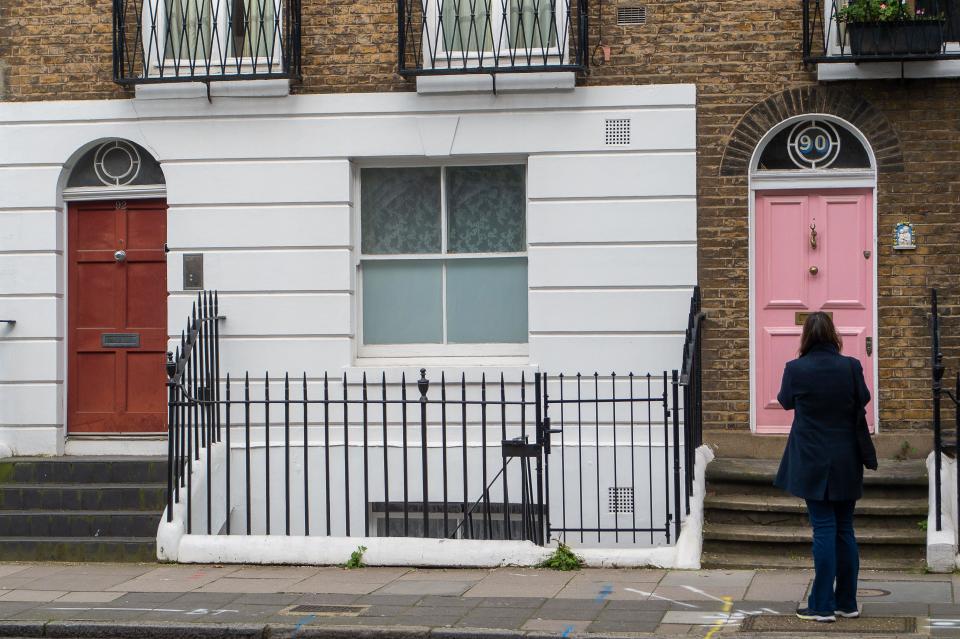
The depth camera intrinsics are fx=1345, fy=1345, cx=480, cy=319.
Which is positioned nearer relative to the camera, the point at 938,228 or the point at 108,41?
the point at 938,228

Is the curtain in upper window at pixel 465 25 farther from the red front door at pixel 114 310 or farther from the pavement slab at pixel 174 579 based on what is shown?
the pavement slab at pixel 174 579

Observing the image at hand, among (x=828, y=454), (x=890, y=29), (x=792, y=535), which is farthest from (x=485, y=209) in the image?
(x=828, y=454)

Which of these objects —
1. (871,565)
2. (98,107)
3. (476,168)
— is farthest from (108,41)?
(871,565)

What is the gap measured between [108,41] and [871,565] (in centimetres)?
770

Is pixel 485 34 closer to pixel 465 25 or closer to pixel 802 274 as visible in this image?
pixel 465 25

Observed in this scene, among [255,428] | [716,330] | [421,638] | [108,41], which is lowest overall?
[421,638]

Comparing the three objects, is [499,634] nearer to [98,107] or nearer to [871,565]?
[871,565]

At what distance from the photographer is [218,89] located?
11.7 meters

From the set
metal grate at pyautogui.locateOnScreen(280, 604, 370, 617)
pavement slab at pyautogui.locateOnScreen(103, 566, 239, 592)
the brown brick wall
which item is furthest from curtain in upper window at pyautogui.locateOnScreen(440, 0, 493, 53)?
metal grate at pyautogui.locateOnScreen(280, 604, 370, 617)

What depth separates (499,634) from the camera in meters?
7.45

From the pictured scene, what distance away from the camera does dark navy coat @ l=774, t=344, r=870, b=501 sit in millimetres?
7496

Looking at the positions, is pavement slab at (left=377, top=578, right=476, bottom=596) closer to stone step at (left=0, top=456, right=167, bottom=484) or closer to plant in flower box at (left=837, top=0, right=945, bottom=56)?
stone step at (left=0, top=456, right=167, bottom=484)

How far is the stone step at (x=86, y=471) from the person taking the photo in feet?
36.6

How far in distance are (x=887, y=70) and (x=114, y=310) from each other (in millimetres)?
6985
